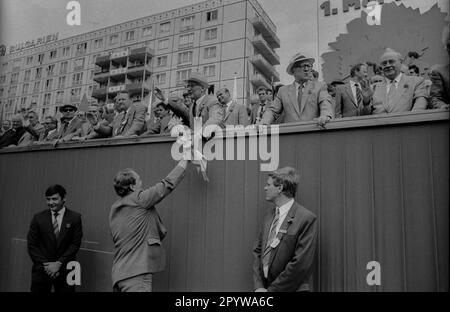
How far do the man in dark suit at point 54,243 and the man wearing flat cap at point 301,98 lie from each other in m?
1.89

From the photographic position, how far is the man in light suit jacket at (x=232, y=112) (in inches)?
162

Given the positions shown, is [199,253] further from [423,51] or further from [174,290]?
[423,51]

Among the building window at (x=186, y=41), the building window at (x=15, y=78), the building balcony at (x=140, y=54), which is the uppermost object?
the building balcony at (x=140, y=54)

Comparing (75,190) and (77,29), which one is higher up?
(77,29)

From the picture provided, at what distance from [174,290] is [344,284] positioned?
136cm

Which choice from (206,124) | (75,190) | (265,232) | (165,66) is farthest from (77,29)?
(265,232)

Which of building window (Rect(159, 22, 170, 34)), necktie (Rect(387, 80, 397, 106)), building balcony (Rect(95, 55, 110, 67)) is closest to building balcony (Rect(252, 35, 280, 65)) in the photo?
building window (Rect(159, 22, 170, 34))

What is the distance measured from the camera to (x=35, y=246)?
325 cm

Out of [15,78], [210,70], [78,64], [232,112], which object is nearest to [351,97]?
[232,112]


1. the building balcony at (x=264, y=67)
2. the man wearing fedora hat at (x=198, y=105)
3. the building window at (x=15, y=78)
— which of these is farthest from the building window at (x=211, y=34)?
the man wearing fedora hat at (x=198, y=105)

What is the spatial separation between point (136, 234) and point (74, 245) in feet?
3.13

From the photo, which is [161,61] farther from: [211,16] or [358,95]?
[358,95]

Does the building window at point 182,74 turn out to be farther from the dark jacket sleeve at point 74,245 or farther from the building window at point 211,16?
the dark jacket sleeve at point 74,245
